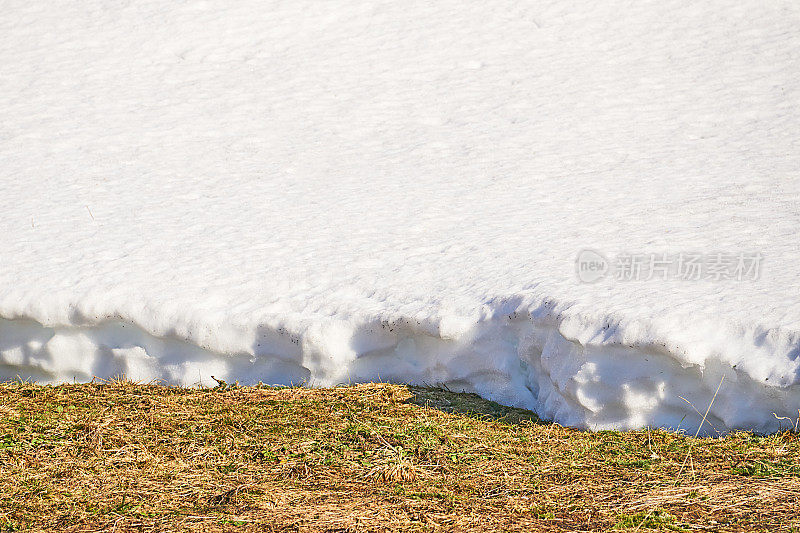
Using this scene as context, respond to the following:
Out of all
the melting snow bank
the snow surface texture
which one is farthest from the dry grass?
the snow surface texture

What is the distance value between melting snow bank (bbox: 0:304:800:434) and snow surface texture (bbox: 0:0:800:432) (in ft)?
0.05

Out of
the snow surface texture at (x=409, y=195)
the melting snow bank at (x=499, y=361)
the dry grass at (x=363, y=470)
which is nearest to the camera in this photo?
the dry grass at (x=363, y=470)

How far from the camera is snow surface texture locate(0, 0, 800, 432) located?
4.38m

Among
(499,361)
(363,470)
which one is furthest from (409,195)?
(363,470)

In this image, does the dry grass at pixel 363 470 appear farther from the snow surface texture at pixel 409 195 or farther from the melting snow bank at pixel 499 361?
the snow surface texture at pixel 409 195

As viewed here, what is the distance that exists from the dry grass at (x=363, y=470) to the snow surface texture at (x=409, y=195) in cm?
44

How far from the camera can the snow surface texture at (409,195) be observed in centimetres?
438

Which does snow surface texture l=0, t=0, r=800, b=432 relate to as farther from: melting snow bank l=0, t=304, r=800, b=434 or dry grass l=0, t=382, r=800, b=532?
dry grass l=0, t=382, r=800, b=532

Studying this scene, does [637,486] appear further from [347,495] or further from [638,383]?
[347,495]

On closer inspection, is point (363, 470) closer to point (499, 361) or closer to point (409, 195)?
point (499, 361)

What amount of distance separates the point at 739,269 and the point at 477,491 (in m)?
2.46

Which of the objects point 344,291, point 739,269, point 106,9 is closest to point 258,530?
point 344,291

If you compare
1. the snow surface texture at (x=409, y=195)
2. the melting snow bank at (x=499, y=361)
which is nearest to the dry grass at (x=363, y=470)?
the melting snow bank at (x=499, y=361)

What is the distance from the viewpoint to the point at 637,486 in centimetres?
328
